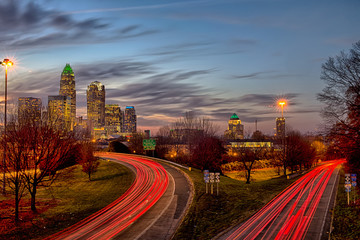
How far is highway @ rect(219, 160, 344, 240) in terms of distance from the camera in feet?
56.4

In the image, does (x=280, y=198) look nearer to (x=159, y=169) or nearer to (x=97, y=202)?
(x=97, y=202)

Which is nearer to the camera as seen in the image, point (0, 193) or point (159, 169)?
point (0, 193)

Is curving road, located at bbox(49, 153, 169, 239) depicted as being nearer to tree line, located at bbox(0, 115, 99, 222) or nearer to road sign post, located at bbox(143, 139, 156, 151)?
tree line, located at bbox(0, 115, 99, 222)

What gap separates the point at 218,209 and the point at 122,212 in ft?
27.1

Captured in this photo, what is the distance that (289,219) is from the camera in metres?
20.5

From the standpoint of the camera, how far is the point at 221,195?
2884 cm

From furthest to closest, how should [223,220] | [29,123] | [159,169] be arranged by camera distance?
[159,169] < [29,123] < [223,220]

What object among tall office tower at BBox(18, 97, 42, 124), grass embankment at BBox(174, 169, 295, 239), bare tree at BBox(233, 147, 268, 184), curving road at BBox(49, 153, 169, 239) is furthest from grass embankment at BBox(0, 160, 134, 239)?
bare tree at BBox(233, 147, 268, 184)

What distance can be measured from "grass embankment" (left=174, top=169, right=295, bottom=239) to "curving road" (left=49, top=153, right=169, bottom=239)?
4189 millimetres

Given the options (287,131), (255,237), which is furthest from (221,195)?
(287,131)

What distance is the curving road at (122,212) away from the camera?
18.0 m

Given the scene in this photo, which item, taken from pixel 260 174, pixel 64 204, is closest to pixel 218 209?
pixel 64 204

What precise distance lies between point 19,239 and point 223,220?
13825mm

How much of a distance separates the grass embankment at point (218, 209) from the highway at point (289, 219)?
914 millimetres
